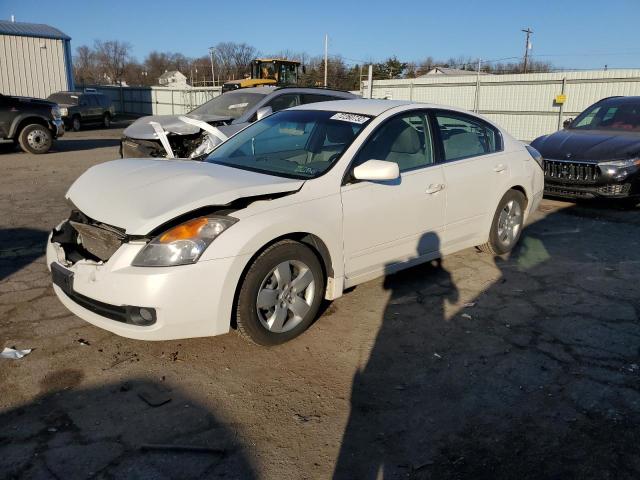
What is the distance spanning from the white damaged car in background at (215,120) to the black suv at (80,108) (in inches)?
605

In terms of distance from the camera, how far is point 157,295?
10.2ft

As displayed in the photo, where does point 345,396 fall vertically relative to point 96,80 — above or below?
below

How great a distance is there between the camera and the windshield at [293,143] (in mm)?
4105

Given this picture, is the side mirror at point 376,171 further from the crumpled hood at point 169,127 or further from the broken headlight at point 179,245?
the crumpled hood at point 169,127

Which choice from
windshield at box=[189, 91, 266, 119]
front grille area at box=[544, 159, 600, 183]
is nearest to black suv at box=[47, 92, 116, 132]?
windshield at box=[189, 91, 266, 119]

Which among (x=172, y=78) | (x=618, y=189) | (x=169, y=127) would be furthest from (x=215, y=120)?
(x=172, y=78)

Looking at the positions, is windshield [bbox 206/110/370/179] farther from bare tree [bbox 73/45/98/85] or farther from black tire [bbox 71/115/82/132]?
bare tree [bbox 73/45/98/85]

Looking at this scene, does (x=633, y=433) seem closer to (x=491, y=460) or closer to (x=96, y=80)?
(x=491, y=460)

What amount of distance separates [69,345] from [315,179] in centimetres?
202

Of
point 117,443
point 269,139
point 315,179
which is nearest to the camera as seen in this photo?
point 117,443

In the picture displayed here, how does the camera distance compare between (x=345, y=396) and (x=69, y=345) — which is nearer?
(x=345, y=396)

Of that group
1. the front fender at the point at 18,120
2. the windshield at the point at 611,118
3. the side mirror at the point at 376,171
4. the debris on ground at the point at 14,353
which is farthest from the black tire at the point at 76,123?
the side mirror at the point at 376,171

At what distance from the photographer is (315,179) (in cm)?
381

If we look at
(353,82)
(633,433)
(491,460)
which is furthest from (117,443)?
(353,82)
